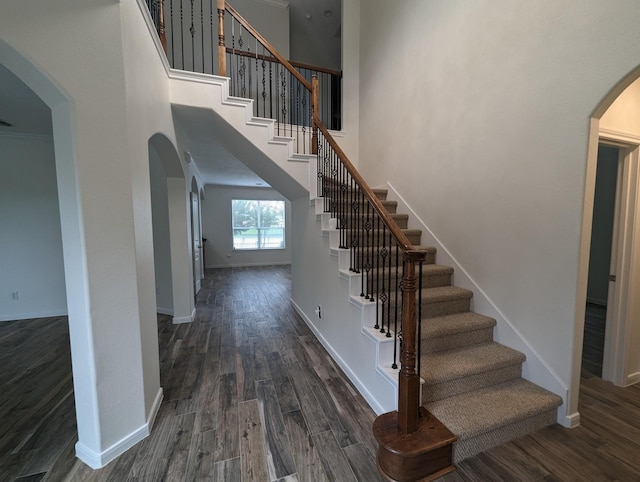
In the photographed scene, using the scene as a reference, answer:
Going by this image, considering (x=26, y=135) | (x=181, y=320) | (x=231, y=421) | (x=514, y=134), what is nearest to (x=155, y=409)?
(x=231, y=421)

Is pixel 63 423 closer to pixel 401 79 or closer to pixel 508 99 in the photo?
pixel 508 99

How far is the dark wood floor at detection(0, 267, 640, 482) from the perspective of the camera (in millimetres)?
1448

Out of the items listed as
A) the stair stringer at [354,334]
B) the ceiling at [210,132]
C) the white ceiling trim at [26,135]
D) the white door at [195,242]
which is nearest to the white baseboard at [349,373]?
the stair stringer at [354,334]

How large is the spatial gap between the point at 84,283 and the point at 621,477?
2991 mm

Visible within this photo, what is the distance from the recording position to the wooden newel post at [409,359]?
4.84 feet

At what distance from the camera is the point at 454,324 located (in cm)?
211

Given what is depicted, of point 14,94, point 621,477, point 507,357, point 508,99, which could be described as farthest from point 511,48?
point 14,94

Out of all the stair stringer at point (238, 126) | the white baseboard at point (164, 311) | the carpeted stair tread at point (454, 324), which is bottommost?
the white baseboard at point (164, 311)

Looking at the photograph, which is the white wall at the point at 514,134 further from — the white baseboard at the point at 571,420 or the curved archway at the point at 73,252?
the curved archway at the point at 73,252

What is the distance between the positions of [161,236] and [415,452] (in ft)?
13.2

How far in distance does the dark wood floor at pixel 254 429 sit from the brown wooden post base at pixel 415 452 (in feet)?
0.24

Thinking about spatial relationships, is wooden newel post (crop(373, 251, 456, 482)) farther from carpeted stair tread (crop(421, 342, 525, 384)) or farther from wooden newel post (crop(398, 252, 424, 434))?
carpeted stair tread (crop(421, 342, 525, 384))

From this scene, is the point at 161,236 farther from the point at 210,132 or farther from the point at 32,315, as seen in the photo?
the point at 32,315

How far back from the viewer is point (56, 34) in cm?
125
